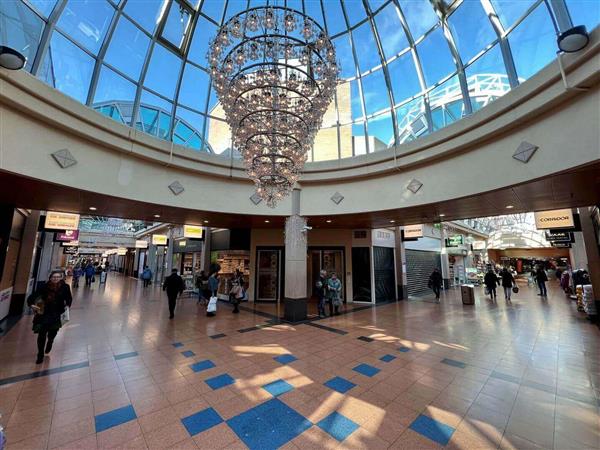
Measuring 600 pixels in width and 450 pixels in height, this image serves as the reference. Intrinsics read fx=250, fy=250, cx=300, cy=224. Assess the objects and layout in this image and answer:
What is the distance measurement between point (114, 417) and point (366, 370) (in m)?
3.71

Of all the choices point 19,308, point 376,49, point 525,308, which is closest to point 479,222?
point 525,308

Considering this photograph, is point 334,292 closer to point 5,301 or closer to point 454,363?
point 454,363

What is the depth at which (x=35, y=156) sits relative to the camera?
14.3 ft

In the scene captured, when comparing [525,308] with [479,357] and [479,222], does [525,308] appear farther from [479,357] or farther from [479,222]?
[479,222]

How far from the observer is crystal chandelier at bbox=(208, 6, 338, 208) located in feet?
12.2

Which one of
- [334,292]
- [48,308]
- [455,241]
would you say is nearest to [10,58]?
[48,308]

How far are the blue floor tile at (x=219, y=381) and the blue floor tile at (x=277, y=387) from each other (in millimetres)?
→ 609

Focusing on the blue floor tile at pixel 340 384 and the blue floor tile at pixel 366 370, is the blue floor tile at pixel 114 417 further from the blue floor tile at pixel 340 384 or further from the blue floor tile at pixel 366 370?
the blue floor tile at pixel 366 370

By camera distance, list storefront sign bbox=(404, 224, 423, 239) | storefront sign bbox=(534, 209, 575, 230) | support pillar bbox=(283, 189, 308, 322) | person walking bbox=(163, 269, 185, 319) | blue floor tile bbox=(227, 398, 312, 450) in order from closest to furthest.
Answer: blue floor tile bbox=(227, 398, 312, 450) < support pillar bbox=(283, 189, 308, 322) < storefront sign bbox=(534, 209, 575, 230) < person walking bbox=(163, 269, 185, 319) < storefront sign bbox=(404, 224, 423, 239)

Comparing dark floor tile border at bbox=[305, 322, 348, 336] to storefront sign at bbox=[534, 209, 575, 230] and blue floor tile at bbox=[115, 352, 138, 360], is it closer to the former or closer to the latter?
blue floor tile at bbox=[115, 352, 138, 360]

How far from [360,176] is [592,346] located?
21.8 ft

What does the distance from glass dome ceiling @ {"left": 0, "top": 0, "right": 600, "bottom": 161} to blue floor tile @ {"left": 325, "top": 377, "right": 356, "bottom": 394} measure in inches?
235

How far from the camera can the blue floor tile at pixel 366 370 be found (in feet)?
14.2

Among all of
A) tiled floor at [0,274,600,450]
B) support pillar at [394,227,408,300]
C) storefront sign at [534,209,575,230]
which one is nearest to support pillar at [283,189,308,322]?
tiled floor at [0,274,600,450]
